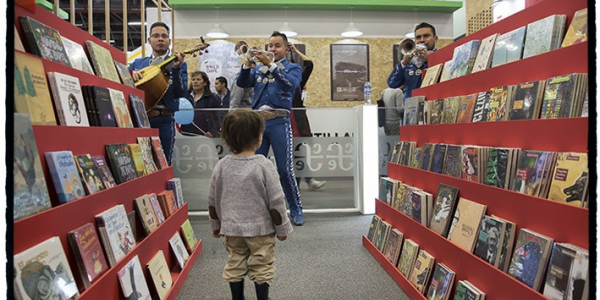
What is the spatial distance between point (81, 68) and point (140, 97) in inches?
29.8

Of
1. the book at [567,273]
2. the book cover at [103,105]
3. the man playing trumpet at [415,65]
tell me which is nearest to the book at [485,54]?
the book at [567,273]

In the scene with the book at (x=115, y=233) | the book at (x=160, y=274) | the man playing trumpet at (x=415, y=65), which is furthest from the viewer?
the man playing trumpet at (x=415, y=65)

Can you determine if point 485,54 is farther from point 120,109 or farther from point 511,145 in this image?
point 120,109

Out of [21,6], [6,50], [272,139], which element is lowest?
[272,139]

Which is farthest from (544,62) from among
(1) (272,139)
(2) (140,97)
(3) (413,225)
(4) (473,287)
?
(1) (272,139)

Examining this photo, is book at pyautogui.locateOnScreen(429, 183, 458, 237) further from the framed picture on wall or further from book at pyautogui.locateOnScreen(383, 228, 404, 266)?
the framed picture on wall

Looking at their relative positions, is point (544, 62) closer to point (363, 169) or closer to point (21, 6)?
point (21, 6)

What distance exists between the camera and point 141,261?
75.7 inches

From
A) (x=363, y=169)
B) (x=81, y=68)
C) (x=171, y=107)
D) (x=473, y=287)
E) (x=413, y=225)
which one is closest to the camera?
(x=473, y=287)

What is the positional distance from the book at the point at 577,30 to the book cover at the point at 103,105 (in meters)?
1.84

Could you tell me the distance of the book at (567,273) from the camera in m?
1.17

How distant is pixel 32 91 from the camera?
1.30 metres

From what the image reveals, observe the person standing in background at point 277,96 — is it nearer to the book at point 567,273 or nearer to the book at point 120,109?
the book at point 120,109

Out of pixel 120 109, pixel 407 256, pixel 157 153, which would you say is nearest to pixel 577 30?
pixel 407 256
